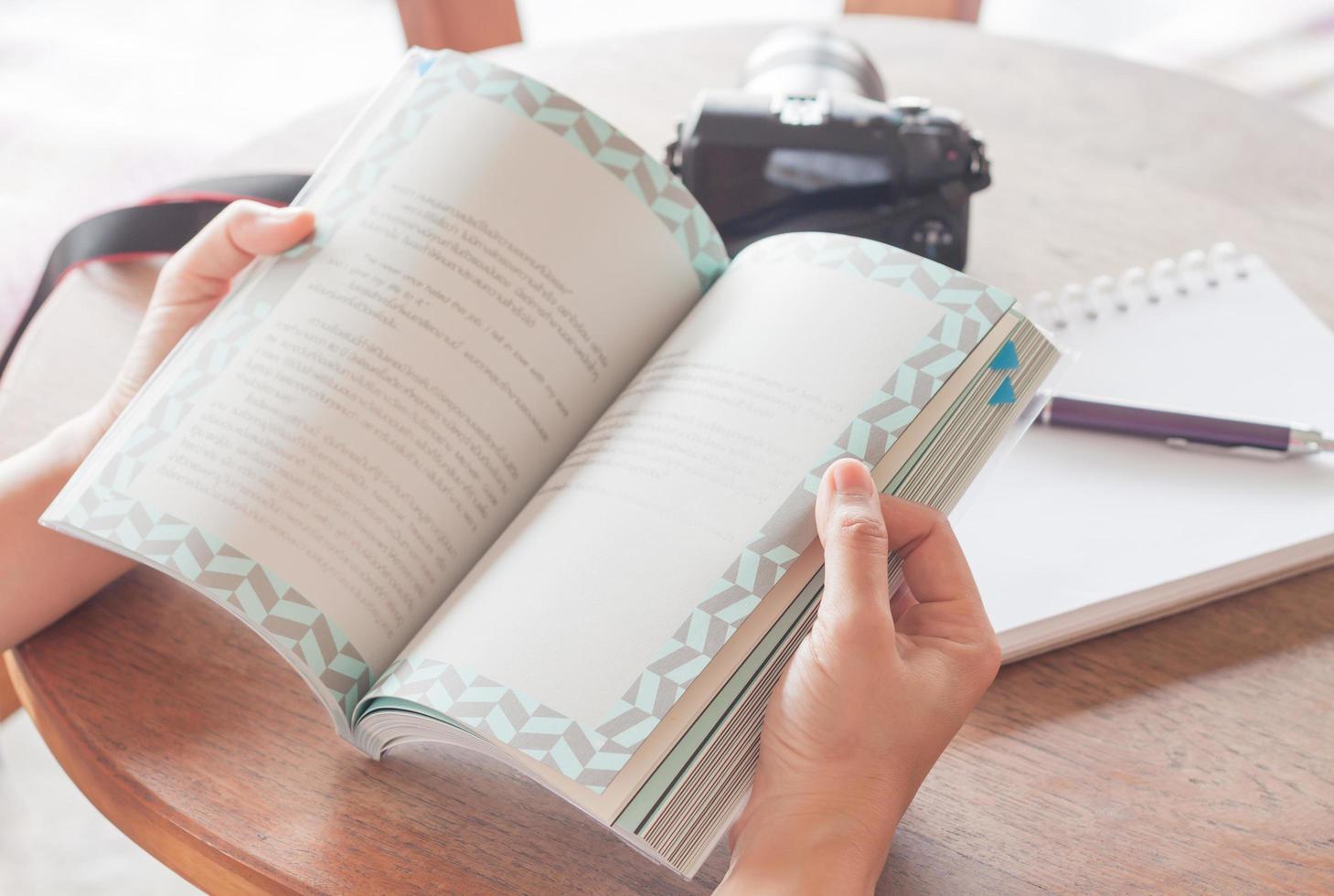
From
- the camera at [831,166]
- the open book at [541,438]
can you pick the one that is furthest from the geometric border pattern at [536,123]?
the camera at [831,166]

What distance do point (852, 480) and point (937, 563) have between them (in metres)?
0.06

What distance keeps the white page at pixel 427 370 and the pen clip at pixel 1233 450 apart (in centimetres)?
30

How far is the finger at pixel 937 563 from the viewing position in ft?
1.55

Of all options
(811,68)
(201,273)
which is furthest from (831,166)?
(201,273)

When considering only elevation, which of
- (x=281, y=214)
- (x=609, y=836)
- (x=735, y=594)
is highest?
(x=281, y=214)

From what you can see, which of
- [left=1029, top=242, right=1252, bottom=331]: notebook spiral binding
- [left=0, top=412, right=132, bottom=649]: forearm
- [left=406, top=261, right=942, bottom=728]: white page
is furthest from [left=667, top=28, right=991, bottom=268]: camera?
[left=0, top=412, right=132, bottom=649]: forearm

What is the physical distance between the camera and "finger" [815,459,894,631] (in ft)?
1.42

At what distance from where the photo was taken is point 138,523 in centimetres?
47

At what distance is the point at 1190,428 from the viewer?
62cm

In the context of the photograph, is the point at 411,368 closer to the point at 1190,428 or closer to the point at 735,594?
the point at 735,594

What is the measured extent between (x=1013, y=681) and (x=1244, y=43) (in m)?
1.93

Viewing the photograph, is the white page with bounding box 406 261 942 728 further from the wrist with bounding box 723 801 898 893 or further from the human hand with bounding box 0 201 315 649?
the human hand with bounding box 0 201 315 649

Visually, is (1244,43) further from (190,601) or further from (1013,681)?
(190,601)

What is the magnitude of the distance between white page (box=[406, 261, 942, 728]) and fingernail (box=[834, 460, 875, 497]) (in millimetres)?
26
